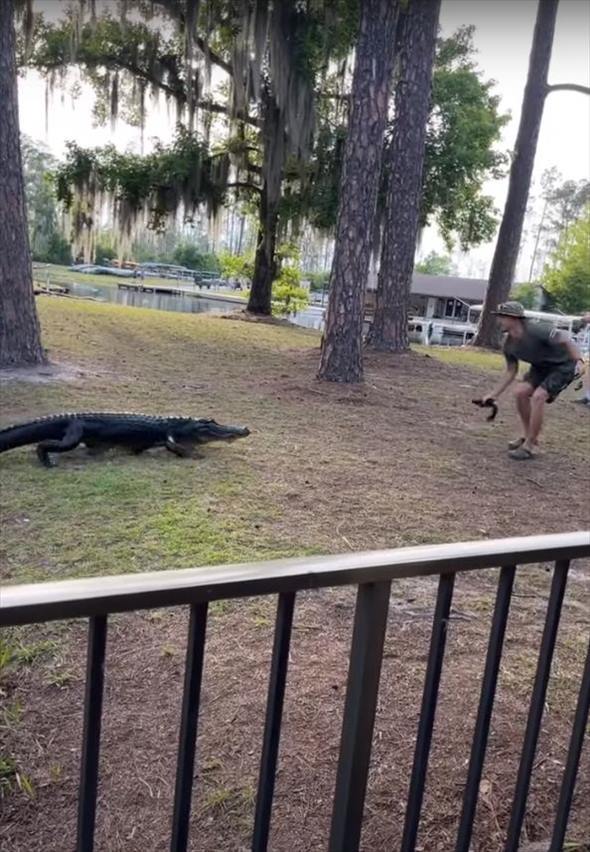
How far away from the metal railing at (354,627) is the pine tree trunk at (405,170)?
1028 cm

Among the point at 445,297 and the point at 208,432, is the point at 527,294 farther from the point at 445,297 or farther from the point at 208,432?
the point at 208,432

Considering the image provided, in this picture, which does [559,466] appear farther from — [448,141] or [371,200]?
[448,141]

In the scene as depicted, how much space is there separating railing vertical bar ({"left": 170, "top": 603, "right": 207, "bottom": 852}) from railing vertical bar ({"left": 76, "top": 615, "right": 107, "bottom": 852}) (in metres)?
0.14

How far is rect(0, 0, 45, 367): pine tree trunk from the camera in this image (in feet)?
24.4

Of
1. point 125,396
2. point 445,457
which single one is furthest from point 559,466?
point 125,396

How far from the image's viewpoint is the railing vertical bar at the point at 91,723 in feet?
3.36

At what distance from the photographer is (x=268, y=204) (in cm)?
1606

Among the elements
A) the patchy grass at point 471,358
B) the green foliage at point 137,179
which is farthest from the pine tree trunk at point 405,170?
the green foliage at point 137,179

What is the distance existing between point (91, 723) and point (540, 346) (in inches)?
216

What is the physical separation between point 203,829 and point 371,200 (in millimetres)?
7504

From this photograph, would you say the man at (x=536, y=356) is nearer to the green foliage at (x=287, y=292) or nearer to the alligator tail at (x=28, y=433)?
the alligator tail at (x=28, y=433)

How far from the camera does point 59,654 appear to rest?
278cm

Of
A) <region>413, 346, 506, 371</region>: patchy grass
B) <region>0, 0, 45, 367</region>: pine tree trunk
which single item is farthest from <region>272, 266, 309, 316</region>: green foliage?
<region>0, 0, 45, 367</region>: pine tree trunk

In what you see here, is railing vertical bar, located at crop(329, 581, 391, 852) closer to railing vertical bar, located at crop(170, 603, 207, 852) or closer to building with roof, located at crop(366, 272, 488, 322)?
railing vertical bar, located at crop(170, 603, 207, 852)
